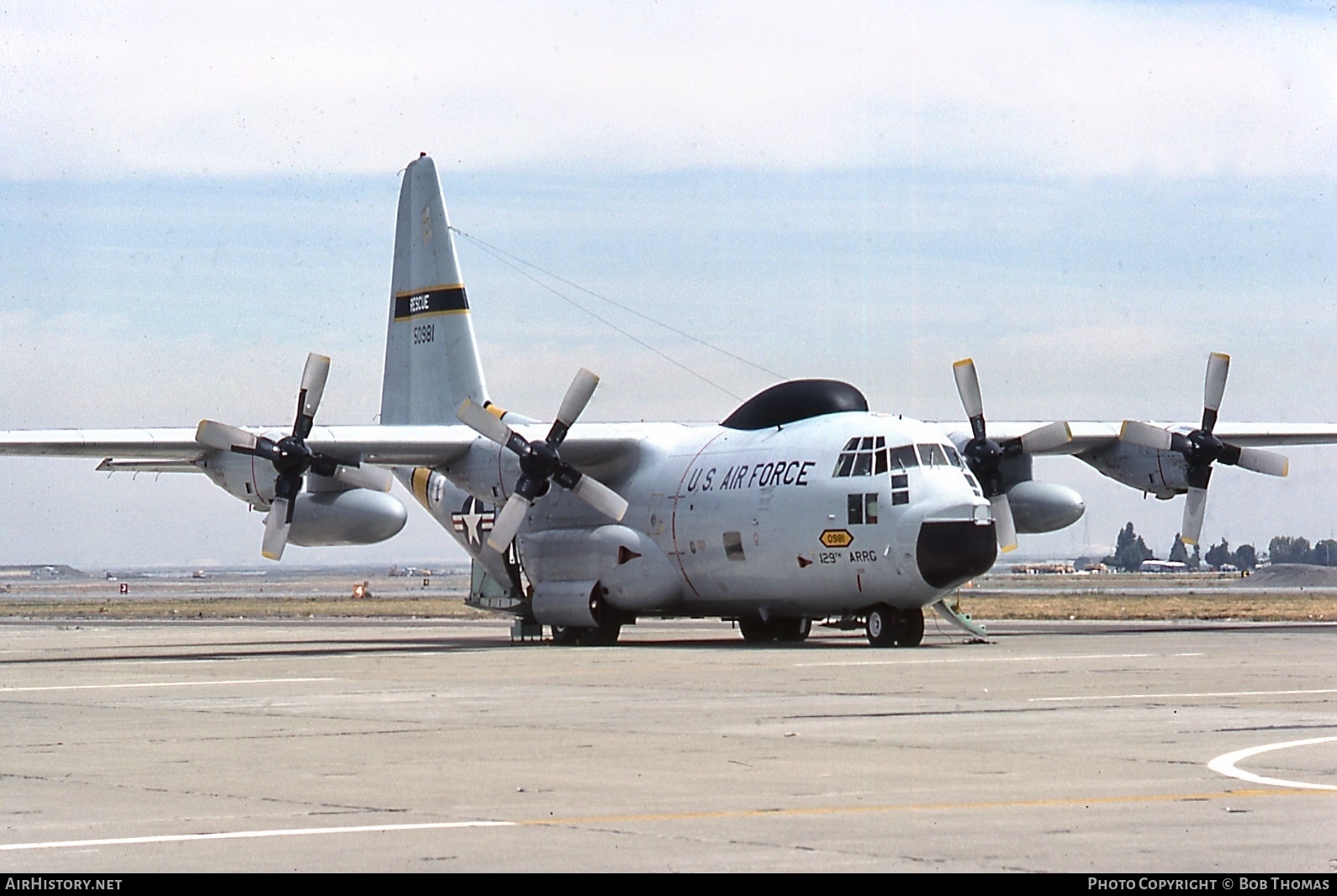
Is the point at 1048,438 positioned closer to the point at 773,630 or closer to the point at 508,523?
the point at 773,630

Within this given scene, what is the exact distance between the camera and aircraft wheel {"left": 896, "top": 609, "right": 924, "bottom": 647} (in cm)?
3155

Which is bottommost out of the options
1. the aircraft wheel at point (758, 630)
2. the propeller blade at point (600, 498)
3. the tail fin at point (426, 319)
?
the aircraft wheel at point (758, 630)

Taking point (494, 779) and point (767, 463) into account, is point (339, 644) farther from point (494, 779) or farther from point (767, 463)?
point (494, 779)

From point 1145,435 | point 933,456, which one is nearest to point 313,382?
point 933,456

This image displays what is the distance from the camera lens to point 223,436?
1310 inches

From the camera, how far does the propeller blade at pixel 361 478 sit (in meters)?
34.9

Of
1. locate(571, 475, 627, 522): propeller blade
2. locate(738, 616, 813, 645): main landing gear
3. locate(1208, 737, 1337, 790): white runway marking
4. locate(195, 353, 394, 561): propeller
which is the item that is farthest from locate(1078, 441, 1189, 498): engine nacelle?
locate(1208, 737, 1337, 790): white runway marking

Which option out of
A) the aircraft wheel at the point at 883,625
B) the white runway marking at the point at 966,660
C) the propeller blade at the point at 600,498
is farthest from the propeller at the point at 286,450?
the white runway marking at the point at 966,660

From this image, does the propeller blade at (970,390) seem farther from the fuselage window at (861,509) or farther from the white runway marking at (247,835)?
the white runway marking at (247,835)

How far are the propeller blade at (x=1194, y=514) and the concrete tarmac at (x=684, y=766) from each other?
1084 centimetres

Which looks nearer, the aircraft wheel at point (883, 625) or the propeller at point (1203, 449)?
the aircraft wheel at point (883, 625)

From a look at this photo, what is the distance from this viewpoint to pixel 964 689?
2069 cm

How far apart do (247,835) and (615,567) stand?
83.1 feet

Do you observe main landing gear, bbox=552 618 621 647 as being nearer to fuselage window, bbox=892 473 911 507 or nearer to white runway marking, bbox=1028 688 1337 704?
fuselage window, bbox=892 473 911 507
